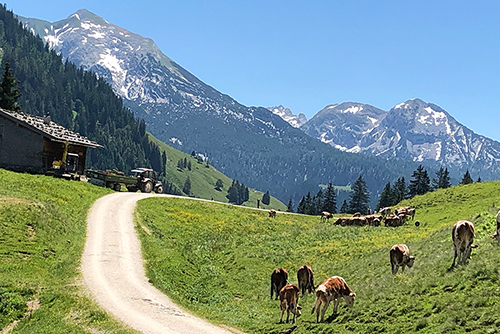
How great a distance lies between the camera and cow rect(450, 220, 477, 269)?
22.8m

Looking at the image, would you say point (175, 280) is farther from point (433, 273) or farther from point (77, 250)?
point (433, 273)

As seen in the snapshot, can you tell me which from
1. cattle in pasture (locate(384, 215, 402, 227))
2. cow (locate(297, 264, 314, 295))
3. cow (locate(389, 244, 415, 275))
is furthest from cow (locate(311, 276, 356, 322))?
cattle in pasture (locate(384, 215, 402, 227))

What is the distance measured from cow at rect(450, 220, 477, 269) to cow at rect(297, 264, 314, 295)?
9152mm

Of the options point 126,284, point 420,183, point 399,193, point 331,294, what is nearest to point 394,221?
point 331,294

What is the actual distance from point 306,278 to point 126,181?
55.9 meters

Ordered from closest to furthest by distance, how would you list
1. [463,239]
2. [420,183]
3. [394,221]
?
1. [463,239]
2. [394,221]
3. [420,183]

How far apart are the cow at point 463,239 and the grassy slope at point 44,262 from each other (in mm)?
17068

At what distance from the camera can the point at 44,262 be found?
30.2m

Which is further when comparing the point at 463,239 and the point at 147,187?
the point at 147,187

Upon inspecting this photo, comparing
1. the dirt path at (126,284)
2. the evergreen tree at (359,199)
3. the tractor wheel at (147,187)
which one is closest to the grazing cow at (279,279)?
the dirt path at (126,284)

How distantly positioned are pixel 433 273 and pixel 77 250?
83.7 ft

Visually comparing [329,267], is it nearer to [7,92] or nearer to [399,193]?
[7,92]

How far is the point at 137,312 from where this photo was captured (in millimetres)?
23547

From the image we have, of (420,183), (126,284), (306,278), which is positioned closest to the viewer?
(126,284)
